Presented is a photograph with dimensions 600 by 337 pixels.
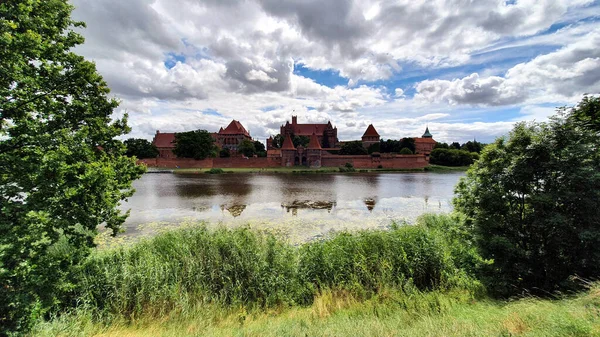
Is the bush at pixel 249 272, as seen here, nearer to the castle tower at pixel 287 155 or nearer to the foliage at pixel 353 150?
the castle tower at pixel 287 155

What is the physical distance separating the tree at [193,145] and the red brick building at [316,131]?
3098 centimetres

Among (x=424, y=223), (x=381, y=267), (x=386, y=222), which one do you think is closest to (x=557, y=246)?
(x=381, y=267)

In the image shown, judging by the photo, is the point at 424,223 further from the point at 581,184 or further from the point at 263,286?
the point at 263,286

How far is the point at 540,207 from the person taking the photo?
4.83 metres

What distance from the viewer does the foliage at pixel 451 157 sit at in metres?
62.8

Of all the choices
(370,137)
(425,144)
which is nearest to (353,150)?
(370,137)

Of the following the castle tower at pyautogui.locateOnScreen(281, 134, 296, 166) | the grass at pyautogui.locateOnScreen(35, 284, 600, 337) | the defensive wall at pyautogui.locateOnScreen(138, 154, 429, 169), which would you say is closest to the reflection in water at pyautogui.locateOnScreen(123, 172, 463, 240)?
the grass at pyautogui.locateOnScreen(35, 284, 600, 337)

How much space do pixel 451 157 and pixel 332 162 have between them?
3033cm

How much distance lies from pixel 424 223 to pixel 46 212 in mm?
11219

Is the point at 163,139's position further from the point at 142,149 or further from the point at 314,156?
the point at 314,156

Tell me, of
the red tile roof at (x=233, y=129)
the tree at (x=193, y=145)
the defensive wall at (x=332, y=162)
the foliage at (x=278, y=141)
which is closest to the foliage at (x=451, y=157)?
the defensive wall at (x=332, y=162)

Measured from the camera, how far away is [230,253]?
6.02 m

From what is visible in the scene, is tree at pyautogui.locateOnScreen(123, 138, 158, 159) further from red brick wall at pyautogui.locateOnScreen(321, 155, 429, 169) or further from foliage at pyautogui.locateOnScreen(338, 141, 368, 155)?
foliage at pyautogui.locateOnScreen(338, 141, 368, 155)

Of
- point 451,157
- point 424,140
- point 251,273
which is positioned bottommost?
point 251,273
